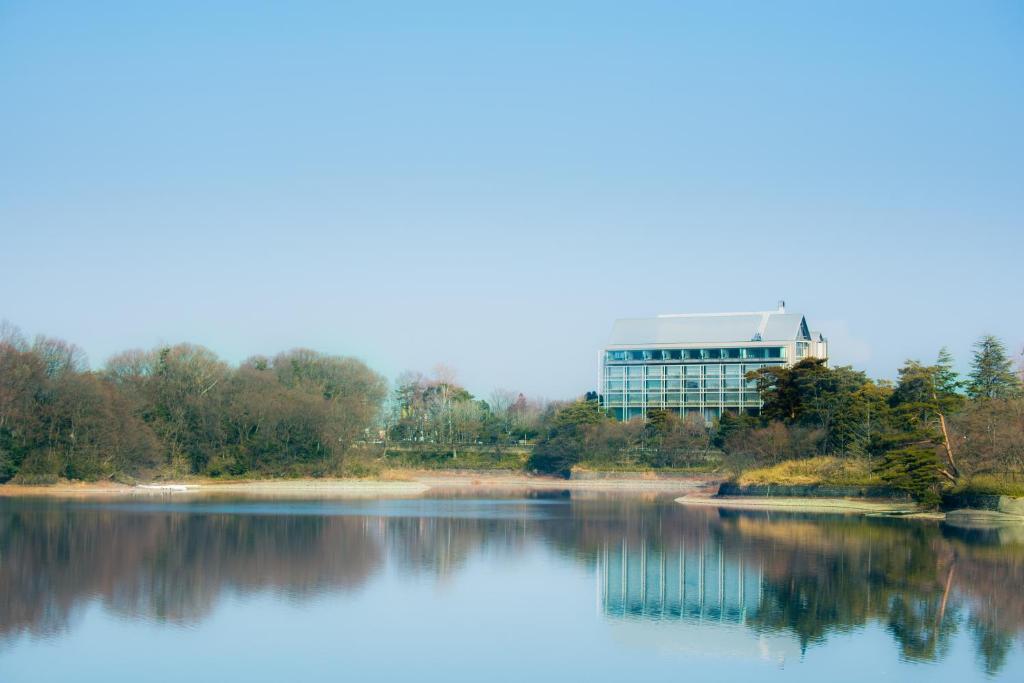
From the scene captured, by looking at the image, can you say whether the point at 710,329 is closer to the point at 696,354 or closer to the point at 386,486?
the point at 696,354

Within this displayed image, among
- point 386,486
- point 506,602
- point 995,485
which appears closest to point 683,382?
point 386,486

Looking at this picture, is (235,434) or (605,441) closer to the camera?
(235,434)

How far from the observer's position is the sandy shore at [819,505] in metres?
44.3

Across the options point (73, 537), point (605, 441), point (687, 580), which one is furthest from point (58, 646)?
point (605, 441)

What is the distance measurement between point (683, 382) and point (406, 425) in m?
24.3

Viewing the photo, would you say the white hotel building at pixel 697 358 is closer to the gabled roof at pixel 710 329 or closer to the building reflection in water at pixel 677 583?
the gabled roof at pixel 710 329

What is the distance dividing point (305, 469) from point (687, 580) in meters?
49.9

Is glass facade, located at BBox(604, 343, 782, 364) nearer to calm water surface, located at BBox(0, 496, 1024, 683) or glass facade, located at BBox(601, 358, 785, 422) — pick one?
glass facade, located at BBox(601, 358, 785, 422)

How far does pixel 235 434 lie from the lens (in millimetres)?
73750

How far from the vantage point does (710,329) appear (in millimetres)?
97000

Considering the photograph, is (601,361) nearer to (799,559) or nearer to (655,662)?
(799,559)

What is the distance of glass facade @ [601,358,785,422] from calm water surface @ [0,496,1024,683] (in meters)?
54.4

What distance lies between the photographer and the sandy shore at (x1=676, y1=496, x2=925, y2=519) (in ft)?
145

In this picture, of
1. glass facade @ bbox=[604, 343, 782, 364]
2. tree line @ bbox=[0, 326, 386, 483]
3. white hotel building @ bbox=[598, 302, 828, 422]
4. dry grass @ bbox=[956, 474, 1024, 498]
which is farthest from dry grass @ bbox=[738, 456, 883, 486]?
glass facade @ bbox=[604, 343, 782, 364]
